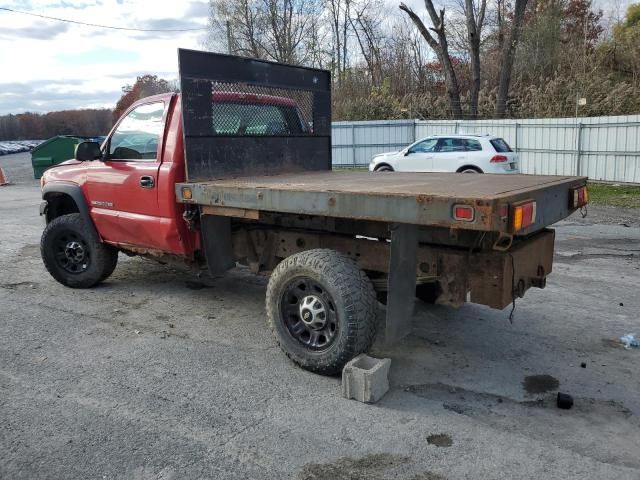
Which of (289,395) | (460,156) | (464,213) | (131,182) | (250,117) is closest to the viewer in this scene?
(464,213)

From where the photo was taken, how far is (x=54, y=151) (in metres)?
23.9

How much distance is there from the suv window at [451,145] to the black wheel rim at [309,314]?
39.9 feet

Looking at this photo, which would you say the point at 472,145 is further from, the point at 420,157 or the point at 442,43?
the point at 442,43

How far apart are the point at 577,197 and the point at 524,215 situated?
4.33ft

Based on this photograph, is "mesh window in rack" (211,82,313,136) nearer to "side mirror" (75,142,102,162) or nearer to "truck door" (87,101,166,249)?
"truck door" (87,101,166,249)

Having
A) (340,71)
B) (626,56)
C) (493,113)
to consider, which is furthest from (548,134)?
(340,71)

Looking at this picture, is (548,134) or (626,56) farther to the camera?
(626,56)

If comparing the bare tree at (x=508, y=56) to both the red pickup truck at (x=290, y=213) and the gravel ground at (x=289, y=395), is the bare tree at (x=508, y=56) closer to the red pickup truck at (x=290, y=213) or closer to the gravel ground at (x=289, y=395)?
the gravel ground at (x=289, y=395)

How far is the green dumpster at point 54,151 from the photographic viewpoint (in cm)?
2364

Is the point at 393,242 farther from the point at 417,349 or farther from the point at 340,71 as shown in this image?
the point at 340,71

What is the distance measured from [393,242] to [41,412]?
2545mm

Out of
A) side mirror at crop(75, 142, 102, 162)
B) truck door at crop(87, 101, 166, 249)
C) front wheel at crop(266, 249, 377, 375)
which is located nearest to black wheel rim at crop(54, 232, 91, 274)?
truck door at crop(87, 101, 166, 249)

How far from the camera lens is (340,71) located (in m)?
35.8

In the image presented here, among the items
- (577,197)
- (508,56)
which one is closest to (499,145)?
(508,56)
